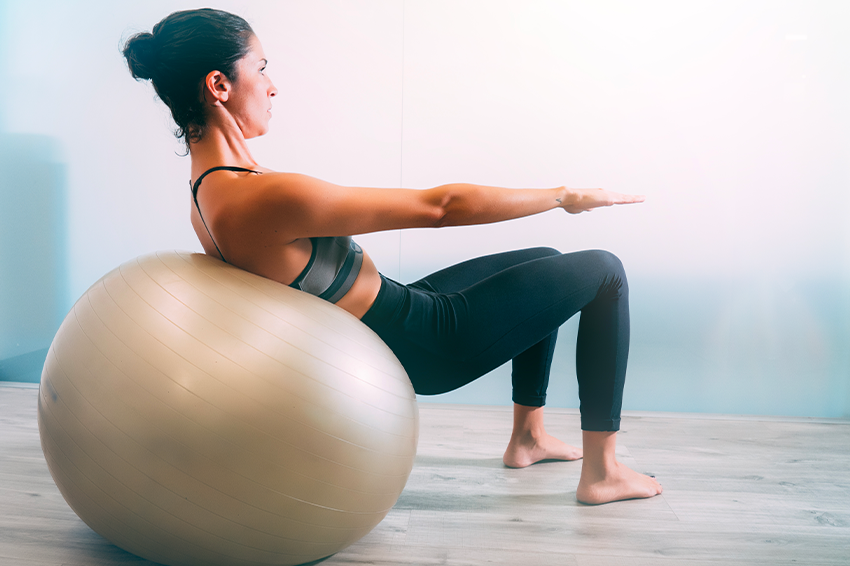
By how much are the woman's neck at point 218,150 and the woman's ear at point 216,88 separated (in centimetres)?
5

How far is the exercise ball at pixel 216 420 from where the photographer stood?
959 millimetres

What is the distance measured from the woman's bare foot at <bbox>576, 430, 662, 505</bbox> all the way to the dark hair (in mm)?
1127

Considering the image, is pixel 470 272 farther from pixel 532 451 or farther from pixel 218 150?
pixel 218 150

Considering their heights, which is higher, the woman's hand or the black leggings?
the woman's hand

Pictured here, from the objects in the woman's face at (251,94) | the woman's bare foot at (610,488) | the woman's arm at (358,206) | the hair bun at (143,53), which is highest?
the hair bun at (143,53)

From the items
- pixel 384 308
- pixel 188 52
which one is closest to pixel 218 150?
pixel 188 52

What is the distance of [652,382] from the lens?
2330mm

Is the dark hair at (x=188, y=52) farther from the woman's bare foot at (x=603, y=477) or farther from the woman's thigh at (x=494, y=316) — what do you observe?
the woman's bare foot at (x=603, y=477)

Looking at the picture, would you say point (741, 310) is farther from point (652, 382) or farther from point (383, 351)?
point (383, 351)

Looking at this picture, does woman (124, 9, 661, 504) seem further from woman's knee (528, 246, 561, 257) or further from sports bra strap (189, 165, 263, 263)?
woman's knee (528, 246, 561, 257)

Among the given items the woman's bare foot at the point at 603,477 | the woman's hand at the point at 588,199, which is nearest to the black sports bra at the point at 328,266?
the woman's hand at the point at 588,199

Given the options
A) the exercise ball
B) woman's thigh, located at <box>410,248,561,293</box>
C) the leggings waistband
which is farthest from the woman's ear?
woman's thigh, located at <box>410,248,561,293</box>

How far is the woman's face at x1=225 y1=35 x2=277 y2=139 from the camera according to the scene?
3.98ft

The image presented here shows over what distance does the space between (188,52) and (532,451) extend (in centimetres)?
132
